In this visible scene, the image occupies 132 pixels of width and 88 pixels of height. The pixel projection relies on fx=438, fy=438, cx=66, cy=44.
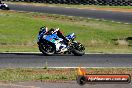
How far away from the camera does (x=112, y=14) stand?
5341 centimetres

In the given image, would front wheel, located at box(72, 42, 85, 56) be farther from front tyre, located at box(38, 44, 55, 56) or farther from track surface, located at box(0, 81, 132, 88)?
track surface, located at box(0, 81, 132, 88)

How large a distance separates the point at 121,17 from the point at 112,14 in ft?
Result: 7.75

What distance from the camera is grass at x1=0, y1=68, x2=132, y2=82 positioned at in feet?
55.1

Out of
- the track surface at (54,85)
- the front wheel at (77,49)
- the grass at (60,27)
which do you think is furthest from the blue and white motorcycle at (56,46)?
the track surface at (54,85)

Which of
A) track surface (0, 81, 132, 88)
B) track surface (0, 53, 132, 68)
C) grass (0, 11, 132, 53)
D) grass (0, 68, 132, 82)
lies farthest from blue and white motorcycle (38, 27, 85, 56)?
track surface (0, 81, 132, 88)

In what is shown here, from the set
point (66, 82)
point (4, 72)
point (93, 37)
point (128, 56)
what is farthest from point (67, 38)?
point (93, 37)

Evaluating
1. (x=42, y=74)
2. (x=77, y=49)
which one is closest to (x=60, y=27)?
(x=77, y=49)

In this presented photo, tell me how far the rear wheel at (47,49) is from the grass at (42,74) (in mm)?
4322

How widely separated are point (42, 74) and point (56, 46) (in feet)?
20.0

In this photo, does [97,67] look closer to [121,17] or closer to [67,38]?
[67,38]

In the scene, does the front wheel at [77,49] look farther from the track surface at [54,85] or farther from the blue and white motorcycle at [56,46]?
the track surface at [54,85]

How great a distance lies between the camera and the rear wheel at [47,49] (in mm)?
23656

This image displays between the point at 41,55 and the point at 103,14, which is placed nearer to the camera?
the point at 41,55

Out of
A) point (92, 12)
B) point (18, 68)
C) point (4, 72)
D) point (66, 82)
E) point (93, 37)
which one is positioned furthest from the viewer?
point (92, 12)
